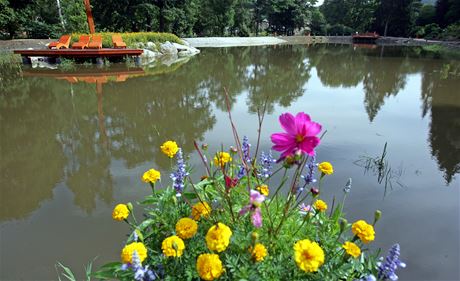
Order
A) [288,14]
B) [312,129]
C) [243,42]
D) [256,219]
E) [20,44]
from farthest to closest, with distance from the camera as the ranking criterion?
1. [288,14]
2. [243,42]
3. [20,44]
4. [312,129]
5. [256,219]

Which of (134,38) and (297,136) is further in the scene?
(134,38)

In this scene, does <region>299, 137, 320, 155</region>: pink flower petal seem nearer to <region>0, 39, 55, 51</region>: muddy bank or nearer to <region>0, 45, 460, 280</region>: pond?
<region>0, 45, 460, 280</region>: pond

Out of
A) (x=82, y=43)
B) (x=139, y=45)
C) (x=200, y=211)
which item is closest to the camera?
(x=200, y=211)

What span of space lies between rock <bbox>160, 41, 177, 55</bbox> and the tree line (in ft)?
20.4

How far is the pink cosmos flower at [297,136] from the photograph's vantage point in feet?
4.08

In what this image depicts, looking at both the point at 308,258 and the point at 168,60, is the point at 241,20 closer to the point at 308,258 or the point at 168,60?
the point at 168,60

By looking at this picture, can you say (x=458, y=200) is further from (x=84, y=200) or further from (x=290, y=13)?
(x=290, y=13)

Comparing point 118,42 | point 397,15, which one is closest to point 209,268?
point 118,42

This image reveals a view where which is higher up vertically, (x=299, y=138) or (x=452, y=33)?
(x=452, y=33)

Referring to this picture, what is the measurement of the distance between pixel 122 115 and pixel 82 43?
11360 millimetres

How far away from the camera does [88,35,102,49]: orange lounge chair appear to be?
16359mm

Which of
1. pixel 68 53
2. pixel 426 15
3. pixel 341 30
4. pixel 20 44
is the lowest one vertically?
pixel 68 53

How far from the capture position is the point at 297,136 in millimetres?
1280

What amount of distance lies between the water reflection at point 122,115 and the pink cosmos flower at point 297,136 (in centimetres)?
189
